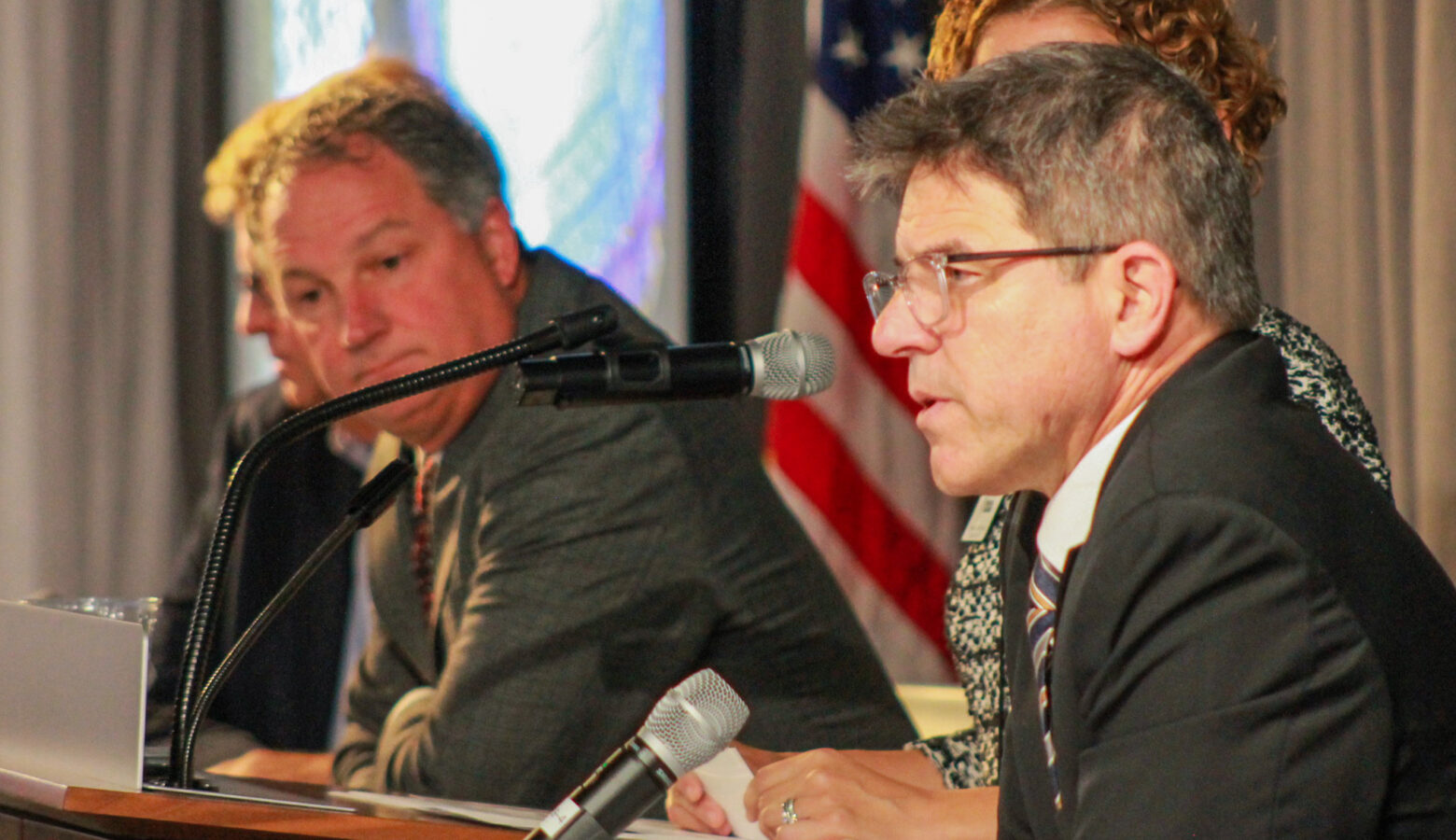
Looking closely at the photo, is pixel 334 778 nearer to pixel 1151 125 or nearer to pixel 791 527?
pixel 791 527

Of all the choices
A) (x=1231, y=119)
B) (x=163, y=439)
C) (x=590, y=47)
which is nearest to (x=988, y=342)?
(x=1231, y=119)

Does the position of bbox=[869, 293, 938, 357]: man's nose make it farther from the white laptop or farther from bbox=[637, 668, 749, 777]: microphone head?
the white laptop

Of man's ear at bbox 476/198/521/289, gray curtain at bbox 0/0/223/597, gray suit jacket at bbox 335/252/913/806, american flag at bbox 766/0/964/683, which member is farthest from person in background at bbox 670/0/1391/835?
gray curtain at bbox 0/0/223/597

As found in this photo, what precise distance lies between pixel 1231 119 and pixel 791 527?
0.80 meters

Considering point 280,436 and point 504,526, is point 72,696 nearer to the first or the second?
point 280,436

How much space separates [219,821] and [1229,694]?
2.74 ft

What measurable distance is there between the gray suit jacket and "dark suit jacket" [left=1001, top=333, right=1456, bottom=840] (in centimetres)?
101

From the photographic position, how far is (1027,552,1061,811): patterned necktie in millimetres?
1083

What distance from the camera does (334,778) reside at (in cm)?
226

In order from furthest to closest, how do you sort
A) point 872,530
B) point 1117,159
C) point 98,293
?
point 98,293 → point 872,530 → point 1117,159

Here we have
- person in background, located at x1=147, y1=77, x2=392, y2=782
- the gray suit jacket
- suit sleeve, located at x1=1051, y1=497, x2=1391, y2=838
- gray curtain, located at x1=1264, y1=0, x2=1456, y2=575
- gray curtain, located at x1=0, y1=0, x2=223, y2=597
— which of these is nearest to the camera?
suit sleeve, located at x1=1051, y1=497, x2=1391, y2=838

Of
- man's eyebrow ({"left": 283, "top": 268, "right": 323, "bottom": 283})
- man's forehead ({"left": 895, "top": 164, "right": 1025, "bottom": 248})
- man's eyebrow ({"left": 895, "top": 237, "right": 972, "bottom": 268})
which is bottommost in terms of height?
man's eyebrow ({"left": 895, "top": 237, "right": 972, "bottom": 268})

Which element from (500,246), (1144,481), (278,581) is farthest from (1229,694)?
(278,581)

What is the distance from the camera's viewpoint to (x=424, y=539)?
229 centimetres
